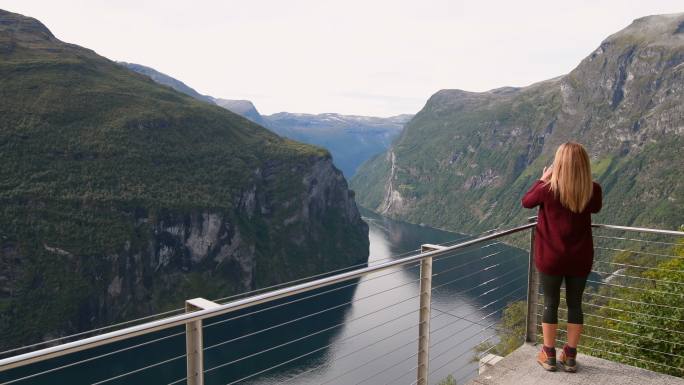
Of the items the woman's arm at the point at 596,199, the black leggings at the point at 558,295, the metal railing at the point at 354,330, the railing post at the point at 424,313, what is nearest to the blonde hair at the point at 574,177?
→ the woman's arm at the point at 596,199

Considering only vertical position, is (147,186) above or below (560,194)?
below

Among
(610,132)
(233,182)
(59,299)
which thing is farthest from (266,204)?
(610,132)

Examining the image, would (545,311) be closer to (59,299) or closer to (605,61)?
(59,299)

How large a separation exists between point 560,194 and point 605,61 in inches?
7893

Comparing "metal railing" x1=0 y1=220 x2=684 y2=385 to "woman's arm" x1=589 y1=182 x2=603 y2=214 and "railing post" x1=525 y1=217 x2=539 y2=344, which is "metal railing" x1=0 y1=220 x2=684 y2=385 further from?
"woman's arm" x1=589 y1=182 x2=603 y2=214

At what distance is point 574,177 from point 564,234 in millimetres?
461

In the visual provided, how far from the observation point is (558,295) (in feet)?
14.1

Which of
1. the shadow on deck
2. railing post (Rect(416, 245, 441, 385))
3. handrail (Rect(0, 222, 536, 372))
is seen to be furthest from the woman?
handrail (Rect(0, 222, 536, 372))

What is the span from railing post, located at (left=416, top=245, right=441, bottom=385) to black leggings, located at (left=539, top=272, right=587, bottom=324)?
3.42 ft

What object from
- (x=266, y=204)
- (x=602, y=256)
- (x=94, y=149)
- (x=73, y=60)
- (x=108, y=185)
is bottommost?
(x=602, y=256)

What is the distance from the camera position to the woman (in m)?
4.01

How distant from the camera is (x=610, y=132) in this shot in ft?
537

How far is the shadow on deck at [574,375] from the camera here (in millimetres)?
4312

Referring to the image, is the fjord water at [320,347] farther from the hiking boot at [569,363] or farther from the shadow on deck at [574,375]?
the hiking boot at [569,363]
